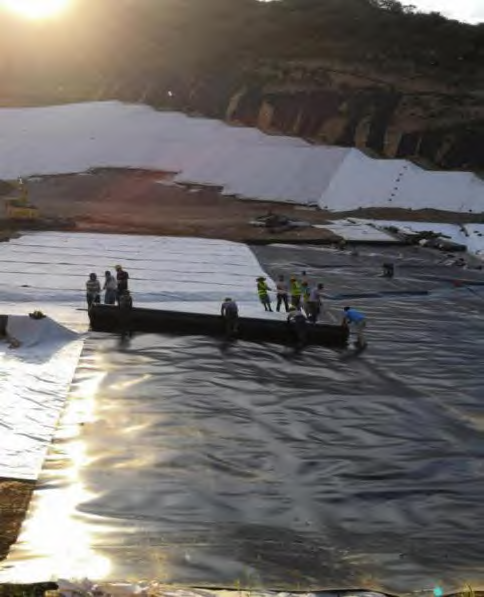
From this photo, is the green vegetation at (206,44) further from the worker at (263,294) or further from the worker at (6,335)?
the worker at (6,335)

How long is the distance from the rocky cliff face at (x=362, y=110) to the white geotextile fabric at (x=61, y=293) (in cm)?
2243

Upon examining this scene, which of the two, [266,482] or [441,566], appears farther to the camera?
[266,482]

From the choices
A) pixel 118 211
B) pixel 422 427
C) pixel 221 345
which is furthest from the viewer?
pixel 118 211

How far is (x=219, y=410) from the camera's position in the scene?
39.5ft

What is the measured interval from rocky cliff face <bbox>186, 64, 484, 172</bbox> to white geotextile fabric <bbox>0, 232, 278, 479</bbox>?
22.4 m

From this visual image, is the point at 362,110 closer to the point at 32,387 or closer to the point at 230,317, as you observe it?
the point at 230,317

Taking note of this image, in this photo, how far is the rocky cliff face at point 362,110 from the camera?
47594mm

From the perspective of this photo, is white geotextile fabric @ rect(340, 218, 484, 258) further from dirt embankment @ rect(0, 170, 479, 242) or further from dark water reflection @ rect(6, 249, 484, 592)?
dark water reflection @ rect(6, 249, 484, 592)

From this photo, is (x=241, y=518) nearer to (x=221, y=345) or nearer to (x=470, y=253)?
(x=221, y=345)

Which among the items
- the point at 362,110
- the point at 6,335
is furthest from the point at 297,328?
the point at 362,110

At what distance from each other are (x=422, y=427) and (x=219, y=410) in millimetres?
3093

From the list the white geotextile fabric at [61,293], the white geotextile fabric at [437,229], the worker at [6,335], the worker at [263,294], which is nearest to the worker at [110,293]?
the white geotextile fabric at [61,293]

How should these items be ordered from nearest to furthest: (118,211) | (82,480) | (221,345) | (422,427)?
(82,480)
(422,427)
(221,345)
(118,211)

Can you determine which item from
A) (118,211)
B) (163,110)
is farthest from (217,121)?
(118,211)
